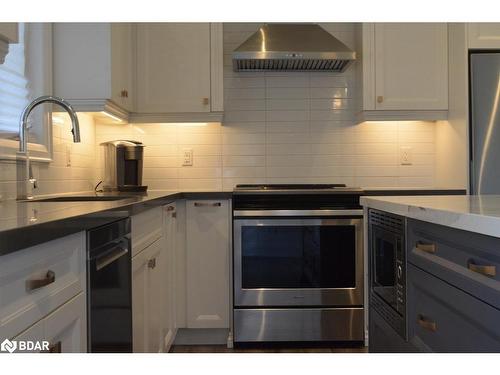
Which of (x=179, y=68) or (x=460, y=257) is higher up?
(x=179, y=68)

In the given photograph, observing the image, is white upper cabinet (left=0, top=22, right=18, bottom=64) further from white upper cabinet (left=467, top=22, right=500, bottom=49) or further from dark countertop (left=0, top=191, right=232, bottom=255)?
white upper cabinet (left=467, top=22, right=500, bottom=49)

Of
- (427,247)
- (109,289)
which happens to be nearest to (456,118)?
(427,247)

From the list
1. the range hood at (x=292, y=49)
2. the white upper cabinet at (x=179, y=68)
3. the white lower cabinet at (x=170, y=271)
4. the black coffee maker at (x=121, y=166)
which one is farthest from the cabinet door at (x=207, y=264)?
the range hood at (x=292, y=49)

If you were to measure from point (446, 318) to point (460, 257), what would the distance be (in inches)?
7.5

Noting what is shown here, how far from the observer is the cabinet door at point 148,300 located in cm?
177

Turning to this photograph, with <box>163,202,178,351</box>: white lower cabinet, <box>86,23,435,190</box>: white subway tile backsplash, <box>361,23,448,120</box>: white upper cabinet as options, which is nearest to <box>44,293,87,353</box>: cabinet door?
<box>163,202,178,351</box>: white lower cabinet

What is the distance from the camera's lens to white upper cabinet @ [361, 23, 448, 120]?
10.00 ft

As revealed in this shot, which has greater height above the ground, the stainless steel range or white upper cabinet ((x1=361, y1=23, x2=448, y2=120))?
white upper cabinet ((x1=361, y1=23, x2=448, y2=120))

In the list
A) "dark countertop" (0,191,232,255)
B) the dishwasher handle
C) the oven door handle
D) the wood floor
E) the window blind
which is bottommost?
the wood floor

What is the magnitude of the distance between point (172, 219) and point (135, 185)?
364mm

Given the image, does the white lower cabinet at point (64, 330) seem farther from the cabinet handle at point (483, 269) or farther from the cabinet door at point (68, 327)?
the cabinet handle at point (483, 269)

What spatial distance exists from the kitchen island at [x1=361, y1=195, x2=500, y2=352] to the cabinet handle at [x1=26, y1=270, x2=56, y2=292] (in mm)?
869

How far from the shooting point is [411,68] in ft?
10.0

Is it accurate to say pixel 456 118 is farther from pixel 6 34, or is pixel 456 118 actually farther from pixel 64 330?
pixel 64 330
